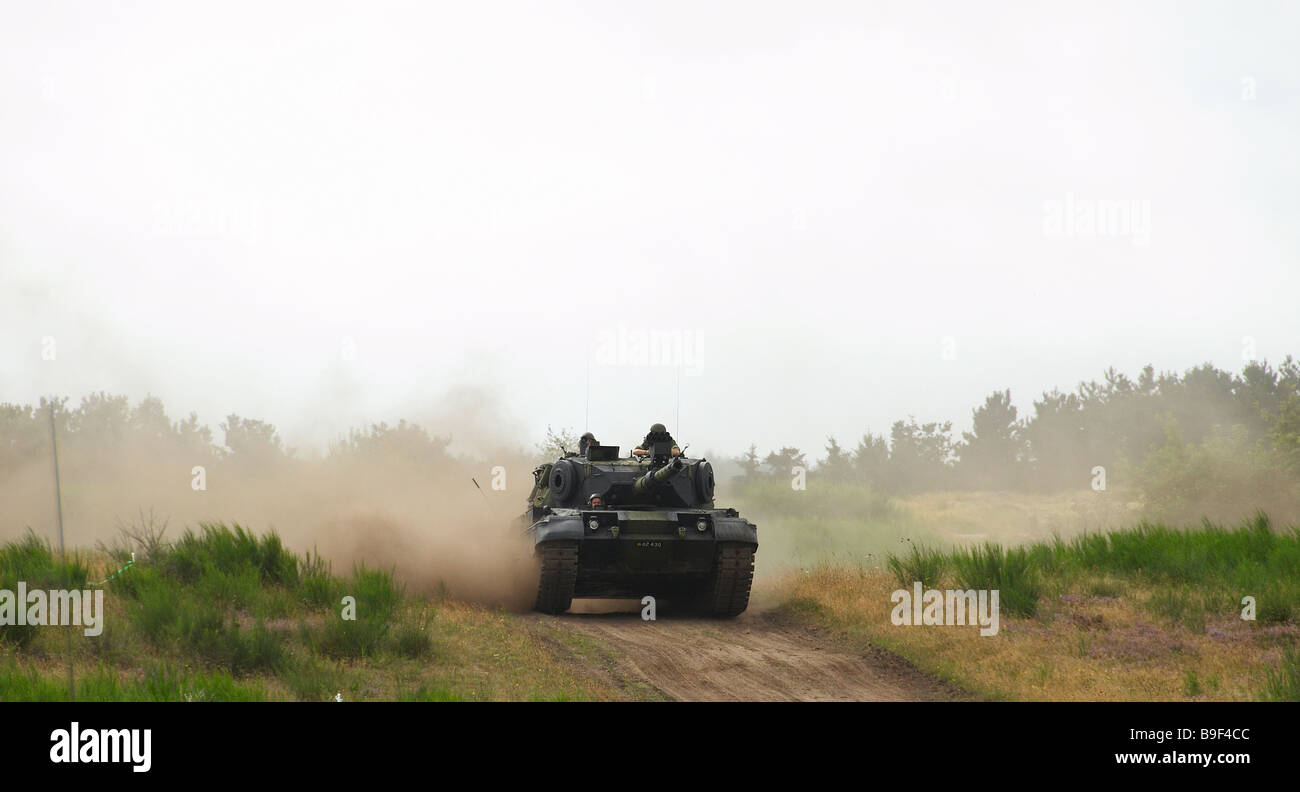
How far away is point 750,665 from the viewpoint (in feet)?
41.8

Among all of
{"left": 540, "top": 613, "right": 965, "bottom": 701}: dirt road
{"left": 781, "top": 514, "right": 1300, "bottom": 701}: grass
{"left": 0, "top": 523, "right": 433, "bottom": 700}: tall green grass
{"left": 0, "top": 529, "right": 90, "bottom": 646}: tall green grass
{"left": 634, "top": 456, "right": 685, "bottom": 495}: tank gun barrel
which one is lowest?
{"left": 540, "top": 613, "right": 965, "bottom": 701}: dirt road

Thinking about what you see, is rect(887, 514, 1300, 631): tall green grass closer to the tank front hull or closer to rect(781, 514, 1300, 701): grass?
rect(781, 514, 1300, 701): grass

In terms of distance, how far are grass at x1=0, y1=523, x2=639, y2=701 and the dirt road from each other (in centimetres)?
78

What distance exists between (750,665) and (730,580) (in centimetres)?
390

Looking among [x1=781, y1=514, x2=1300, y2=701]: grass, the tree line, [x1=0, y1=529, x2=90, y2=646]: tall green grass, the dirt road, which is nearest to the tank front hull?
the dirt road

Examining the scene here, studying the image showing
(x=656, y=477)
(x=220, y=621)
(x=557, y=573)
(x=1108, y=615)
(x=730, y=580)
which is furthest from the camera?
(x=656, y=477)

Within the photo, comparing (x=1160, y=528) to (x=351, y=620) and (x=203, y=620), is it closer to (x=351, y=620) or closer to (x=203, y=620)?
(x=351, y=620)

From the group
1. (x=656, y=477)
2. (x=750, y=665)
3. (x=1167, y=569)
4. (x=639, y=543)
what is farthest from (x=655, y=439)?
(x=1167, y=569)

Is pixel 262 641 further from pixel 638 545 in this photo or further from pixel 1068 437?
pixel 1068 437

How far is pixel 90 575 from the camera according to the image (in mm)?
14273

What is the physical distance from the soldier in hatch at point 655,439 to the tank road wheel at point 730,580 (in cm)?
237

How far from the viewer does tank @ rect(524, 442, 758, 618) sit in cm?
1611
